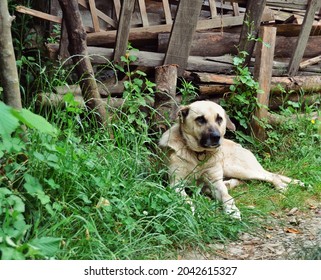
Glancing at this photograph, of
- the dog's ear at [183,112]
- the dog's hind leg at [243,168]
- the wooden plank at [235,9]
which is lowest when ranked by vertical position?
the dog's hind leg at [243,168]

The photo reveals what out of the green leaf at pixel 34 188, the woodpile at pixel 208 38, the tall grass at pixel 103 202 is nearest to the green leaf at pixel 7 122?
the tall grass at pixel 103 202

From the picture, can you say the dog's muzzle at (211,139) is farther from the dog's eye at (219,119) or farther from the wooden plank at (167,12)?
the wooden plank at (167,12)

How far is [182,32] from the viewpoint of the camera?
6.76 metres

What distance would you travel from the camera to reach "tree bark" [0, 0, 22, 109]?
175 inches

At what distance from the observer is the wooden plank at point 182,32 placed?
21.9ft

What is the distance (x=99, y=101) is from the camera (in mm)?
6012

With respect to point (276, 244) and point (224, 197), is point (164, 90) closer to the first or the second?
point (224, 197)

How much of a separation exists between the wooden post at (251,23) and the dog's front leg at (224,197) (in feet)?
6.75

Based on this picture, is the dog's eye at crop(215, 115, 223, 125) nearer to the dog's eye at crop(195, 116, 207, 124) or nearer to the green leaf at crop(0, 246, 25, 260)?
the dog's eye at crop(195, 116, 207, 124)

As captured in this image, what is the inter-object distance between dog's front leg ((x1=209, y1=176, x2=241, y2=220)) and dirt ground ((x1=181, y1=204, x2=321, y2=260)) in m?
0.23

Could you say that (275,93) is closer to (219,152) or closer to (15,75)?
(219,152)

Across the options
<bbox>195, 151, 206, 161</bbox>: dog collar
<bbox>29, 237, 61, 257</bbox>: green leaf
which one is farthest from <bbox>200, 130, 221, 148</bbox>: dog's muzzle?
<bbox>29, 237, 61, 257</bbox>: green leaf

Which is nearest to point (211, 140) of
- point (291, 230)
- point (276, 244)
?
point (291, 230)
